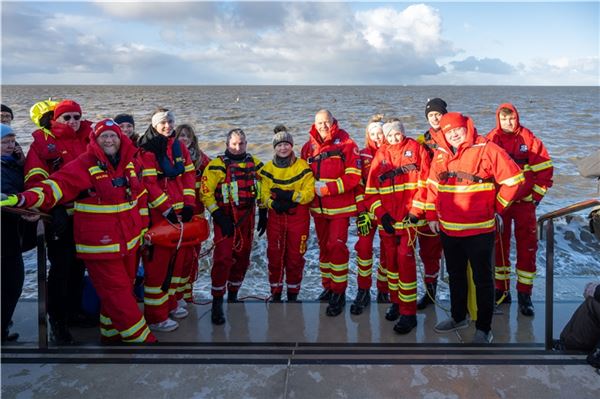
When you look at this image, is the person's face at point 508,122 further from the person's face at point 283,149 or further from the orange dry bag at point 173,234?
the orange dry bag at point 173,234

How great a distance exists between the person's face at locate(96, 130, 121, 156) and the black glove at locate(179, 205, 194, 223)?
1007 millimetres

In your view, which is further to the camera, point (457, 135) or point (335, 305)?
point (335, 305)

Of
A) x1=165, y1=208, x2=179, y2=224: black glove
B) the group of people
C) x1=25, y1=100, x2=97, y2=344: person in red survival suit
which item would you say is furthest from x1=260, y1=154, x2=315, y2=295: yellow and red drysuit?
x1=25, y1=100, x2=97, y2=344: person in red survival suit

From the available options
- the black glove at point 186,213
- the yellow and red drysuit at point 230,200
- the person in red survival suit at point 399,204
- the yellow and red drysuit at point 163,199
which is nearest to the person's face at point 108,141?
the yellow and red drysuit at point 163,199

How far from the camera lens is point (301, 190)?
15.3 feet

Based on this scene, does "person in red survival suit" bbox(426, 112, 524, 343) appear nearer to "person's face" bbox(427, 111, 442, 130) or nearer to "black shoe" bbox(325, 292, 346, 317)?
"person's face" bbox(427, 111, 442, 130)

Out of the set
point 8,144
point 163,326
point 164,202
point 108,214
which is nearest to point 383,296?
point 163,326

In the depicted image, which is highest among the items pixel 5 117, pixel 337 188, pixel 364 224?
pixel 5 117

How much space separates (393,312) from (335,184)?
1.30m

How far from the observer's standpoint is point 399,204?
4.25m

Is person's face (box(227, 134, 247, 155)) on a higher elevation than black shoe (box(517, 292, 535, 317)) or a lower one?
higher

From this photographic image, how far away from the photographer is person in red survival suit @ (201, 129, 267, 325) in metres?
4.55

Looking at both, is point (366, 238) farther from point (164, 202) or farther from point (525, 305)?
point (164, 202)

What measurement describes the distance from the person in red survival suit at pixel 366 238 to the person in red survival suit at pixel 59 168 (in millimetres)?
2460
